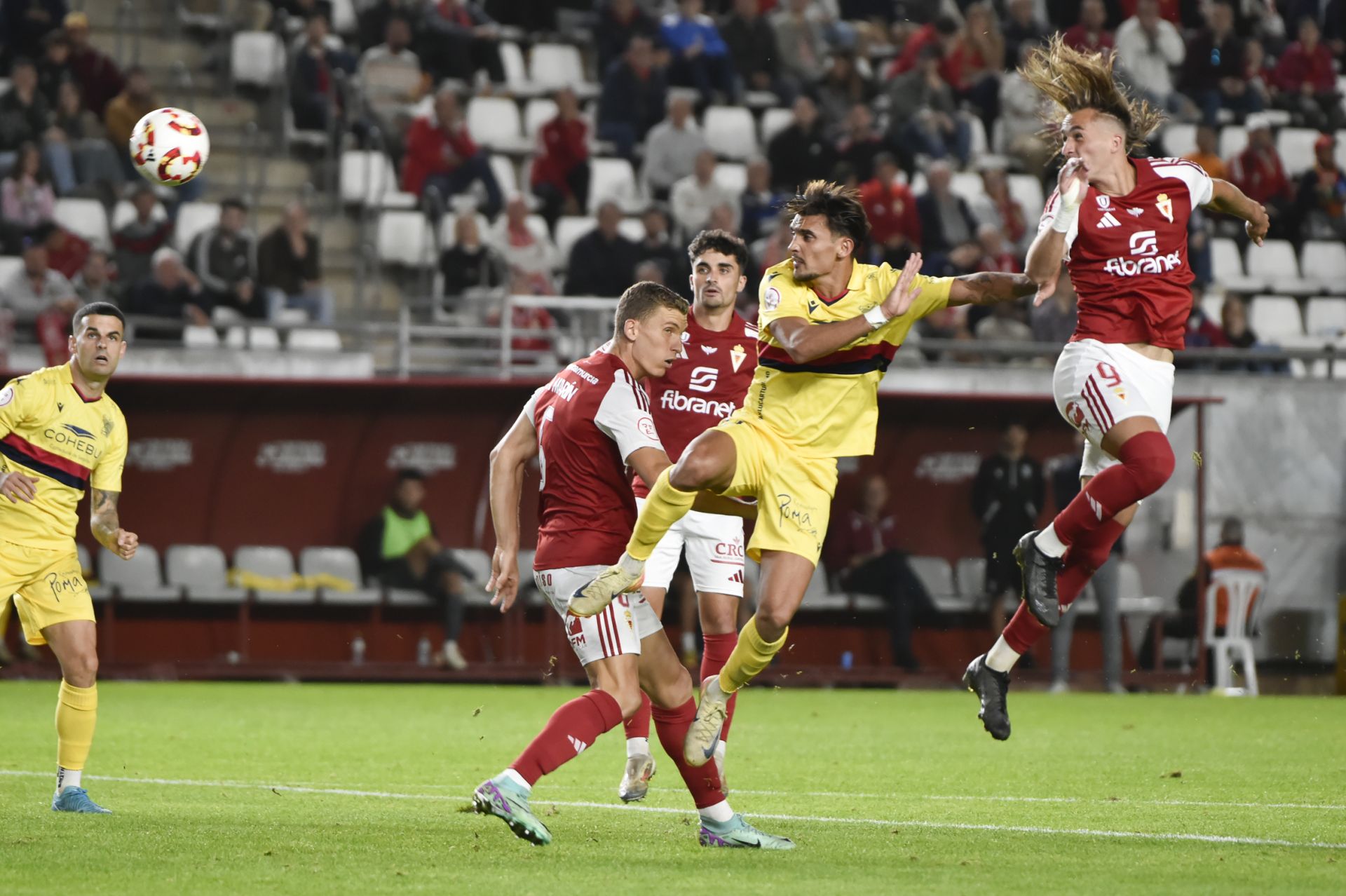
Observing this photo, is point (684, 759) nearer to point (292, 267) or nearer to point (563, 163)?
point (292, 267)

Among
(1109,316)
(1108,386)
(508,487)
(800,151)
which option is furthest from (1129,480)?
(800,151)

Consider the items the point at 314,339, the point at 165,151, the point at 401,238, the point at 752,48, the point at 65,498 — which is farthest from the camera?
the point at 752,48

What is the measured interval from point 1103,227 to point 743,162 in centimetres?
1322

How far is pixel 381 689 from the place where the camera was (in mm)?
17000

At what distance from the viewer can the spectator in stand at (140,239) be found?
57.1 feet

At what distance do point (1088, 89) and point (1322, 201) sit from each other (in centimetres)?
1519

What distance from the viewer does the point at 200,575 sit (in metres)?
17.5

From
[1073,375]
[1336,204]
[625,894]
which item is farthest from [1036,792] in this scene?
[1336,204]

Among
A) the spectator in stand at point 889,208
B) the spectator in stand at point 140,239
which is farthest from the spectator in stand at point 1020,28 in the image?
the spectator in stand at point 140,239

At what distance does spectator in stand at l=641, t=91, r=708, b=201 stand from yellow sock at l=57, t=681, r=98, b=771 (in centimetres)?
1269

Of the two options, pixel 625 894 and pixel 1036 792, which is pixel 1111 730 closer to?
pixel 1036 792

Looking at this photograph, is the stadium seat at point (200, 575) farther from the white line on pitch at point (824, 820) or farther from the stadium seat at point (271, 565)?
the white line on pitch at point (824, 820)

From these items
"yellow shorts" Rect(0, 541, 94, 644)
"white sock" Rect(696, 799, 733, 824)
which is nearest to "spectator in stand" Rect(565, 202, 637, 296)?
"yellow shorts" Rect(0, 541, 94, 644)

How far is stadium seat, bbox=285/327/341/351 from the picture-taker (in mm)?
17719
